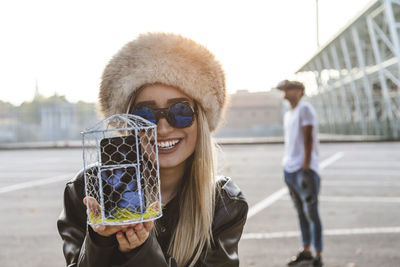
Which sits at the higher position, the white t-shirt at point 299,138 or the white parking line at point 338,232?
the white t-shirt at point 299,138

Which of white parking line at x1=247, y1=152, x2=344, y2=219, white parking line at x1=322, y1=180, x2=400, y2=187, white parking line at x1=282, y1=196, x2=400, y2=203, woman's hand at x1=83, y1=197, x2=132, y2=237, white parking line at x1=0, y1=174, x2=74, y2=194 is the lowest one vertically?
white parking line at x1=282, y1=196, x2=400, y2=203

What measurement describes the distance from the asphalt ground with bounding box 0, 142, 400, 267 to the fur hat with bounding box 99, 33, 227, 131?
1.72 feet

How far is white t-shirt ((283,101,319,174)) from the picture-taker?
4.89 metres

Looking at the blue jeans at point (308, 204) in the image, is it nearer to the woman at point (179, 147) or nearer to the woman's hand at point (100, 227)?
the woman at point (179, 147)

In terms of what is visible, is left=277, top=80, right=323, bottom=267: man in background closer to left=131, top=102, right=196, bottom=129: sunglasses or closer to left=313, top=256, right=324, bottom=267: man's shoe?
left=313, top=256, right=324, bottom=267: man's shoe

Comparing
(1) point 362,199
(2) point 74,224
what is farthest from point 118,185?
(1) point 362,199

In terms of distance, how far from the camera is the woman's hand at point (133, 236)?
4.59 ft

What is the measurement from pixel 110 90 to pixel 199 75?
0.41 meters

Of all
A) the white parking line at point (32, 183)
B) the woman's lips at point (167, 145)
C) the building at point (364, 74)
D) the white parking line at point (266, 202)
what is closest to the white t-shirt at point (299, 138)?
the white parking line at point (266, 202)

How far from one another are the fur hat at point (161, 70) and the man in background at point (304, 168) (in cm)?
293

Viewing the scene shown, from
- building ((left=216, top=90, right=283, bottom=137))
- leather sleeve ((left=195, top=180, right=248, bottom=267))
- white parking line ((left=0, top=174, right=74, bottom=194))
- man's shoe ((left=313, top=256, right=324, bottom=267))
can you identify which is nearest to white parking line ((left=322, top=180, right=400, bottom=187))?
man's shoe ((left=313, top=256, right=324, bottom=267))

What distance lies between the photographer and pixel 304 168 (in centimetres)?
484

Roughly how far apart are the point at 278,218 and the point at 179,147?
5.26 meters

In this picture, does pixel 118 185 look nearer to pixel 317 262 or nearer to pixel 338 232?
pixel 317 262
